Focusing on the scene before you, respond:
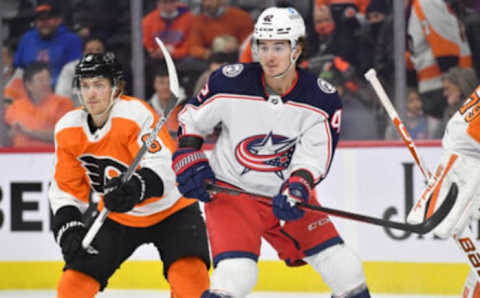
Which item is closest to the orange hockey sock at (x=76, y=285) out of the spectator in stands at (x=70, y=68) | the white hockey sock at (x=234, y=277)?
the white hockey sock at (x=234, y=277)

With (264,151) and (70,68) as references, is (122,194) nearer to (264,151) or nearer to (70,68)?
(264,151)

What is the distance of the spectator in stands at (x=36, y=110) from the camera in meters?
5.52

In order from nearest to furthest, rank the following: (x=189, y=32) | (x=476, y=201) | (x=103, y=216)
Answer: (x=476, y=201) → (x=103, y=216) → (x=189, y=32)

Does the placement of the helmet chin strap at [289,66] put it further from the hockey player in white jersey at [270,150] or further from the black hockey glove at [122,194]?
the black hockey glove at [122,194]

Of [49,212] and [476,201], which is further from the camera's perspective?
[49,212]

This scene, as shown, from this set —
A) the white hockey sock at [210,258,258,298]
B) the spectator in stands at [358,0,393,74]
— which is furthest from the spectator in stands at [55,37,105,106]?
the white hockey sock at [210,258,258,298]

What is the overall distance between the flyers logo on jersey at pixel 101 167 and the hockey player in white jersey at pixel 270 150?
320 millimetres

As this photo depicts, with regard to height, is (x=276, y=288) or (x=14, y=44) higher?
(x=14, y=44)

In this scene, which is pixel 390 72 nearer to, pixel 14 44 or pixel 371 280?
pixel 371 280

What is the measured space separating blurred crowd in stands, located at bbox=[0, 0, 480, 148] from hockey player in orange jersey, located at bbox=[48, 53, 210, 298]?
1802 mm

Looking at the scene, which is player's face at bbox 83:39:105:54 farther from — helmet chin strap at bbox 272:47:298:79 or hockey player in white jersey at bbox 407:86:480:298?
hockey player in white jersey at bbox 407:86:480:298

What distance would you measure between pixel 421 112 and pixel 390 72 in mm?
262

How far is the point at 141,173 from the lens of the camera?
11.4 ft

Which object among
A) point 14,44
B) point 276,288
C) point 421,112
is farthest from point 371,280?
point 14,44
